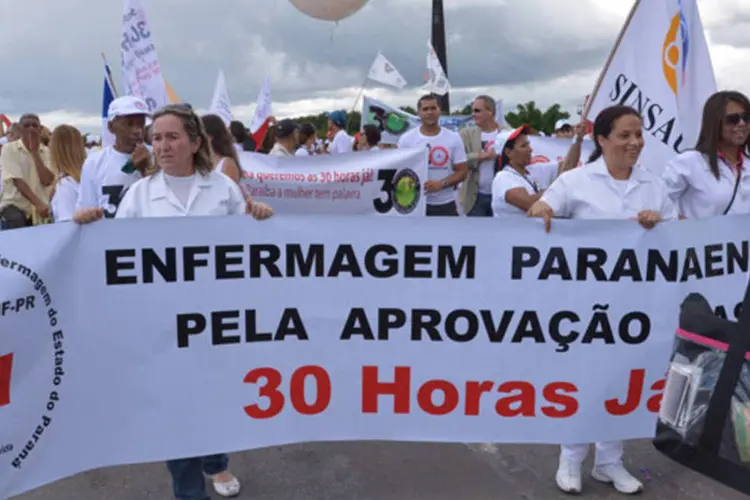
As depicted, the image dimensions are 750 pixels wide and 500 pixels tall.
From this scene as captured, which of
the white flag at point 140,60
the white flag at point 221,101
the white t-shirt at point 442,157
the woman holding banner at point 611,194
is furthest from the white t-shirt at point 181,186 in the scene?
the white flag at point 221,101

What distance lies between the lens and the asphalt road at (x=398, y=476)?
347 cm

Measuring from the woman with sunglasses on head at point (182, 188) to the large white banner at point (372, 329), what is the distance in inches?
4.1

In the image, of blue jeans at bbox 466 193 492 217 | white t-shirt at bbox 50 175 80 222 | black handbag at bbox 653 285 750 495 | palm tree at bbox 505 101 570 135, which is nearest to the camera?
black handbag at bbox 653 285 750 495

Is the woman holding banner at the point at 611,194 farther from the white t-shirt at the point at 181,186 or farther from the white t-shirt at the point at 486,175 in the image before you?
the white t-shirt at the point at 486,175

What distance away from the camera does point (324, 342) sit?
3158 millimetres

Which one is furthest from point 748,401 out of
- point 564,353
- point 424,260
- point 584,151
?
point 584,151

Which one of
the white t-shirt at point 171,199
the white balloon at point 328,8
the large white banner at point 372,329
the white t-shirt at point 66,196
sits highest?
the white balloon at point 328,8

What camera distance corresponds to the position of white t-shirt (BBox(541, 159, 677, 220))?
3398 millimetres

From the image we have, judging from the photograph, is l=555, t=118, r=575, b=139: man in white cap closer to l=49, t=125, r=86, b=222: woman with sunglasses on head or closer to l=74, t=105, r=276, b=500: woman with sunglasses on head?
l=49, t=125, r=86, b=222: woman with sunglasses on head

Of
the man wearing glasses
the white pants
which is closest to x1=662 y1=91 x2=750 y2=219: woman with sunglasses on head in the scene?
the white pants

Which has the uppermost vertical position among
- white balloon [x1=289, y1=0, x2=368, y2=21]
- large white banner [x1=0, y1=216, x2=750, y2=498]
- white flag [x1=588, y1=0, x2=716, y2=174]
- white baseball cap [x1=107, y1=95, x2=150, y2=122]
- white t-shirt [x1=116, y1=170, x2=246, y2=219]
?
white balloon [x1=289, y1=0, x2=368, y2=21]

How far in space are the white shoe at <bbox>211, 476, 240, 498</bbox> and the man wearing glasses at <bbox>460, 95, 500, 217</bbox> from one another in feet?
14.2

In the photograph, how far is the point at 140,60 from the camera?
6434 mm

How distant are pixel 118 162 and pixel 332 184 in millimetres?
2906
